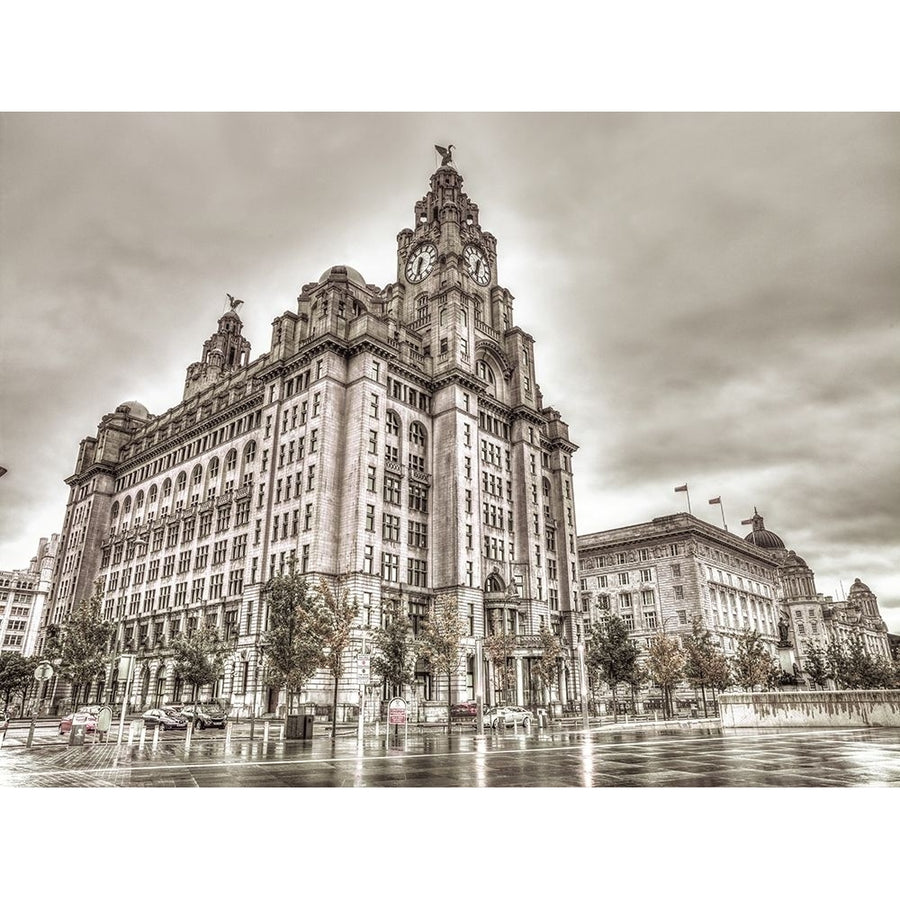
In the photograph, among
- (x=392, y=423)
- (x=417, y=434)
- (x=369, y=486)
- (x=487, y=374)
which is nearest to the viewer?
(x=369, y=486)

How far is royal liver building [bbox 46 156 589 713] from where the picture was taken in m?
53.3

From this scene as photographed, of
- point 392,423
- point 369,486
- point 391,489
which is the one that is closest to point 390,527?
point 391,489

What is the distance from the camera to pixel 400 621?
3831 centimetres

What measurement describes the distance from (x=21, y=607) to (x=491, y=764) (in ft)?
514

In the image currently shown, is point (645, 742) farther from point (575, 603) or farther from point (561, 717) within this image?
point (575, 603)

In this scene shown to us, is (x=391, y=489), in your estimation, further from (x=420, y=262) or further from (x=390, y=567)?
(x=420, y=262)

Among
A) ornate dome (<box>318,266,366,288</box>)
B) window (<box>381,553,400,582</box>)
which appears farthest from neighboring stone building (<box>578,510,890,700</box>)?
ornate dome (<box>318,266,366,288</box>)

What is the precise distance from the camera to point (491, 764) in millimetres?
17344

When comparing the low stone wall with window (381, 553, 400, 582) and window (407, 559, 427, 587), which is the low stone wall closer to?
window (381, 553, 400, 582)

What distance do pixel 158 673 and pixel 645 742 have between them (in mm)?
53698

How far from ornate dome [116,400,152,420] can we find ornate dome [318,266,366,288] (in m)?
42.9

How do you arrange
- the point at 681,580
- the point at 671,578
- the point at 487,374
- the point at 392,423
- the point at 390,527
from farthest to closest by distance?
the point at 671,578 < the point at 681,580 < the point at 487,374 < the point at 392,423 < the point at 390,527

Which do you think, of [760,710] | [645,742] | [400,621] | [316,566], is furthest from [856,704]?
[316,566]
